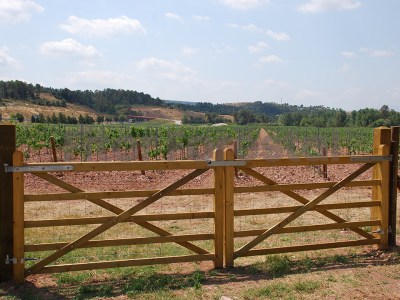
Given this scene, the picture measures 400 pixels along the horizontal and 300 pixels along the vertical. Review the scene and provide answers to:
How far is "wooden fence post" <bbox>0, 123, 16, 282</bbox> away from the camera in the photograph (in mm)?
5672

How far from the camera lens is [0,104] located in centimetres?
10219

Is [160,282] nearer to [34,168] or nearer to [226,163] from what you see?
[226,163]

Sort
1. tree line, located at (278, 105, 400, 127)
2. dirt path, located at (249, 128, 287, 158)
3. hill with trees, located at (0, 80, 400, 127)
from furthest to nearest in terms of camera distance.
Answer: hill with trees, located at (0, 80, 400, 127) → tree line, located at (278, 105, 400, 127) → dirt path, located at (249, 128, 287, 158)

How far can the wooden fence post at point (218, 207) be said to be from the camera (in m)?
6.30

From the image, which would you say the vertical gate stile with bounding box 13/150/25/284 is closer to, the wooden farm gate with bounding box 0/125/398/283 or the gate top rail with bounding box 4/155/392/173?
the wooden farm gate with bounding box 0/125/398/283

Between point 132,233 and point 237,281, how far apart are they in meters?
3.51

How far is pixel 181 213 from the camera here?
6156 mm

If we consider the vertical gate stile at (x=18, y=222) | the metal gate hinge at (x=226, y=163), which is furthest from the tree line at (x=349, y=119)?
the vertical gate stile at (x=18, y=222)

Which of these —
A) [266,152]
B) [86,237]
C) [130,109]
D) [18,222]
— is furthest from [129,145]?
[130,109]

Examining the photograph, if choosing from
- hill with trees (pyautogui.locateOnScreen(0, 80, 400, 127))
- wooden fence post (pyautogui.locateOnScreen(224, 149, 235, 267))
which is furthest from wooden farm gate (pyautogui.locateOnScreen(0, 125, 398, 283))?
hill with trees (pyautogui.locateOnScreen(0, 80, 400, 127))

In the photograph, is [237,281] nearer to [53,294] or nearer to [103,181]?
[53,294]

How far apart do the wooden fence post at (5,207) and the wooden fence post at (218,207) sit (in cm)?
263

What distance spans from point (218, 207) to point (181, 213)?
1.76 ft

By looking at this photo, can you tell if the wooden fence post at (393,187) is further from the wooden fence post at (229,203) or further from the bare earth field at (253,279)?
the wooden fence post at (229,203)
